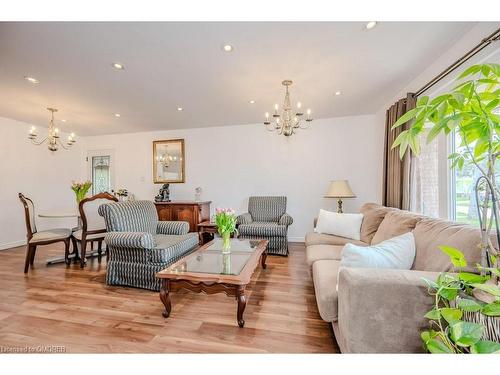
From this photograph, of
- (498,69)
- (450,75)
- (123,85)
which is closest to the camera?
(498,69)

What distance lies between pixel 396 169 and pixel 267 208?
7.10 feet

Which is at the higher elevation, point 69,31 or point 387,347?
point 69,31

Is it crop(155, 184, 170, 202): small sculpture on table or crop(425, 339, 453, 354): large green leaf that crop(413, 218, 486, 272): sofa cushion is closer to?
crop(425, 339, 453, 354): large green leaf

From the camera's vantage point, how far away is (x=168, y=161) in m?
5.00

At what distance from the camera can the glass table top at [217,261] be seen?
1797 millimetres

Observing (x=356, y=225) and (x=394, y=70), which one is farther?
(x=356, y=225)

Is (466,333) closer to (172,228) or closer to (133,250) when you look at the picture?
(133,250)

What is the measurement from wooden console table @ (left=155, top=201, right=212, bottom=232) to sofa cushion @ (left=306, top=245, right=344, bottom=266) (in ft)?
8.44

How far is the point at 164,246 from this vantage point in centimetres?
238

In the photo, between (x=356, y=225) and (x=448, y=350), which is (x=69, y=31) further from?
(x=356, y=225)

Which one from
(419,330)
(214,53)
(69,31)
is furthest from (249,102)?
(419,330)

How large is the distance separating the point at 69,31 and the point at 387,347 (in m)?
3.07

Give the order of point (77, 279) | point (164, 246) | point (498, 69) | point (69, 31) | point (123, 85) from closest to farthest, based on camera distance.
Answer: point (498, 69), point (69, 31), point (164, 246), point (77, 279), point (123, 85)
